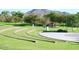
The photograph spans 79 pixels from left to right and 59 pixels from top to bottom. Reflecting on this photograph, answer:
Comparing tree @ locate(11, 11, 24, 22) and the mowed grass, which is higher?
tree @ locate(11, 11, 24, 22)

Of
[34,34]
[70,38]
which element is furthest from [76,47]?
[34,34]

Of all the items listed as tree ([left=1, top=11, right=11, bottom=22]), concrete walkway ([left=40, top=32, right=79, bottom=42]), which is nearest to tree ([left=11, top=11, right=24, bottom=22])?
tree ([left=1, top=11, right=11, bottom=22])

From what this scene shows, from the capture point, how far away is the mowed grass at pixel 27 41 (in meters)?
5.06

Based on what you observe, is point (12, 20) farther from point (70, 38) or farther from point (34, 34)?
point (70, 38)

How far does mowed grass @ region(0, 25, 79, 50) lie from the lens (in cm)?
506

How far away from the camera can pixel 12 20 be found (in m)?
5.12

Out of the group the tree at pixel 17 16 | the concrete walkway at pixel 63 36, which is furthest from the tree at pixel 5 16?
the concrete walkway at pixel 63 36

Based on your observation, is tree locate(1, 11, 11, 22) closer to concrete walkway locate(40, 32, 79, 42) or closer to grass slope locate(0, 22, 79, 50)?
grass slope locate(0, 22, 79, 50)

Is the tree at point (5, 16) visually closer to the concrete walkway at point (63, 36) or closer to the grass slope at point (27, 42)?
the grass slope at point (27, 42)

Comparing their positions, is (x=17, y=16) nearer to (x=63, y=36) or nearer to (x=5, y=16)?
(x=5, y=16)
